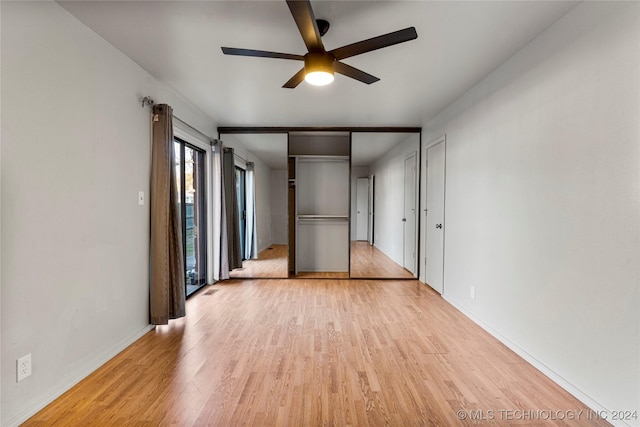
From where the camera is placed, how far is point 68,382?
199 centimetres

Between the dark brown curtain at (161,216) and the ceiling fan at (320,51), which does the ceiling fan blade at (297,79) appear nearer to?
the ceiling fan at (320,51)

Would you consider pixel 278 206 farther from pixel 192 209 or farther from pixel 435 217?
pixel 435 217

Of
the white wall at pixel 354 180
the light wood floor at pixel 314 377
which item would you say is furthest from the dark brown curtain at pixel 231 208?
the white wall at pixel 354 180

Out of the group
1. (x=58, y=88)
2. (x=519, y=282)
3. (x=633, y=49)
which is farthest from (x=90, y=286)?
(x=633, y=49)

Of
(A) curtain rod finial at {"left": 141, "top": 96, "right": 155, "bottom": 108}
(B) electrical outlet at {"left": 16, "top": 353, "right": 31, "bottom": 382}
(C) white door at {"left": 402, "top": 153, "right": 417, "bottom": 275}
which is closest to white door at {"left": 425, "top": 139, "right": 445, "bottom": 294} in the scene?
(C) white door at {"left": 402, "top": 153, "right": 417, "bottom": 275}

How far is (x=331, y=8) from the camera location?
6.31 ft

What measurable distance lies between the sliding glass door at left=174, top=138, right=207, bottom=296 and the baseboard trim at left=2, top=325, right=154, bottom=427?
123 cm

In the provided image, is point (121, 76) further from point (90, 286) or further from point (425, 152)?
point (425, 152)

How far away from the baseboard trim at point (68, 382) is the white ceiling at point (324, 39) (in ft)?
7.83

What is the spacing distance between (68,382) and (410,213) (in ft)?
15.9

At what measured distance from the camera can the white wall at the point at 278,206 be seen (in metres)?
5.89

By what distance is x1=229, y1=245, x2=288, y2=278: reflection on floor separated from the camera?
516 cm

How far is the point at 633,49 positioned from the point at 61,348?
146 inches

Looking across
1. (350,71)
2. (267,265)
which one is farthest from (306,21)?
(267,265)
